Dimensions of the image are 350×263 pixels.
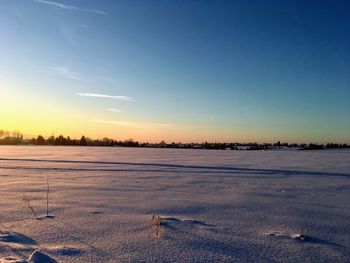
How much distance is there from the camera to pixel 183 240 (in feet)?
9.17

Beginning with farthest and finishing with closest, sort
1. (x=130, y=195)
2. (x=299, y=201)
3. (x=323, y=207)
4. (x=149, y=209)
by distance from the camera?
1. (x=130, y=195)
2. (x=299, y=201)
3. (x=323, y=207)
4. (x=149, y=209)

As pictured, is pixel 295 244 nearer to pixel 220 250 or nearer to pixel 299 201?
pixel 220 250

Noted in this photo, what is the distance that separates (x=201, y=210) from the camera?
4.00 meters

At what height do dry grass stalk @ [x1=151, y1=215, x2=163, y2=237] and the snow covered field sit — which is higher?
dry grass stalk @ [x1=151, y1=215, x2=163, y2=237]

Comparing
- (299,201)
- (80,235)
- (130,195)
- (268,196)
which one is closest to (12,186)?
(130,195)

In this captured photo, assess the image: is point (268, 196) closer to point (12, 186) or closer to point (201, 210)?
point (201, 210)

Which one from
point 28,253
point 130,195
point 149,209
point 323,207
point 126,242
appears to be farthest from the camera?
point 130,195

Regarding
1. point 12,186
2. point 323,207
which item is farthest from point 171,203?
point 12,186

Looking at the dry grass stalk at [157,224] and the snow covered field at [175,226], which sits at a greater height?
the dry grass stalk at [157,224]

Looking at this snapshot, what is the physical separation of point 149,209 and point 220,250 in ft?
5.24

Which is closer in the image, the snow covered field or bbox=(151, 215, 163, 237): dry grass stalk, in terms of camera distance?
the snow covered field

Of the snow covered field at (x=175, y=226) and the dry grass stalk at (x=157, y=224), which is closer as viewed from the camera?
the snow covered field at (x=175, y=226)

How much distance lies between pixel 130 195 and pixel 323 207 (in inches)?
109

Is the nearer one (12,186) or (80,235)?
(80,235)
